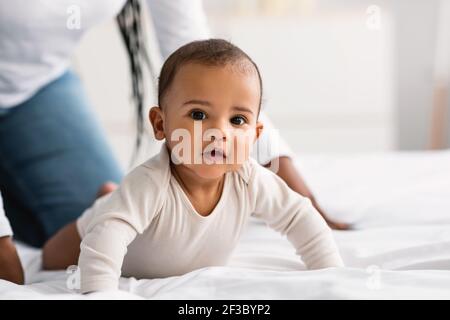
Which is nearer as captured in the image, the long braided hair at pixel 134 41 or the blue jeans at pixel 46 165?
the long braided hair at pixel 134 41

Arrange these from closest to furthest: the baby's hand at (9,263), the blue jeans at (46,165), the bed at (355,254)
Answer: the bed at (355,254) → the baby's hand at (9,263) → the blue jeans at (46,165)

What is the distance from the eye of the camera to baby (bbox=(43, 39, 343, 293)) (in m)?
0.74

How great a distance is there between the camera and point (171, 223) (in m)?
0.81

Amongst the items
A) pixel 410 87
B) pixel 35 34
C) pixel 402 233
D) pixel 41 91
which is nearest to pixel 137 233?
pixel 402 233

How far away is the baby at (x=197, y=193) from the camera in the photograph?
74cm

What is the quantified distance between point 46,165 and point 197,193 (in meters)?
0.59

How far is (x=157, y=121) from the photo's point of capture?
2.66 feet

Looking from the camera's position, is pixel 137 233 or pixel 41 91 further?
pixel 41 91

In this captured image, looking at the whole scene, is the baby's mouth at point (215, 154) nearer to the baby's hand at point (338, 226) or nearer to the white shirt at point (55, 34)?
the white shirt at point (55, 34)

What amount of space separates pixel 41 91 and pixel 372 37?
5.51 ft

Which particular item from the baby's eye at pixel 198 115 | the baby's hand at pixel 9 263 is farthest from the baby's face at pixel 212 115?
the baby's hand at pixel 9 263

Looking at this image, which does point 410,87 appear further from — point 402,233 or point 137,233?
point 137,233

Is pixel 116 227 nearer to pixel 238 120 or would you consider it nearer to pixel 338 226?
pixel 238 120

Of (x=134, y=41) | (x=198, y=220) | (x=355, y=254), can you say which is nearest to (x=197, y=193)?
(x=198, y=220)
